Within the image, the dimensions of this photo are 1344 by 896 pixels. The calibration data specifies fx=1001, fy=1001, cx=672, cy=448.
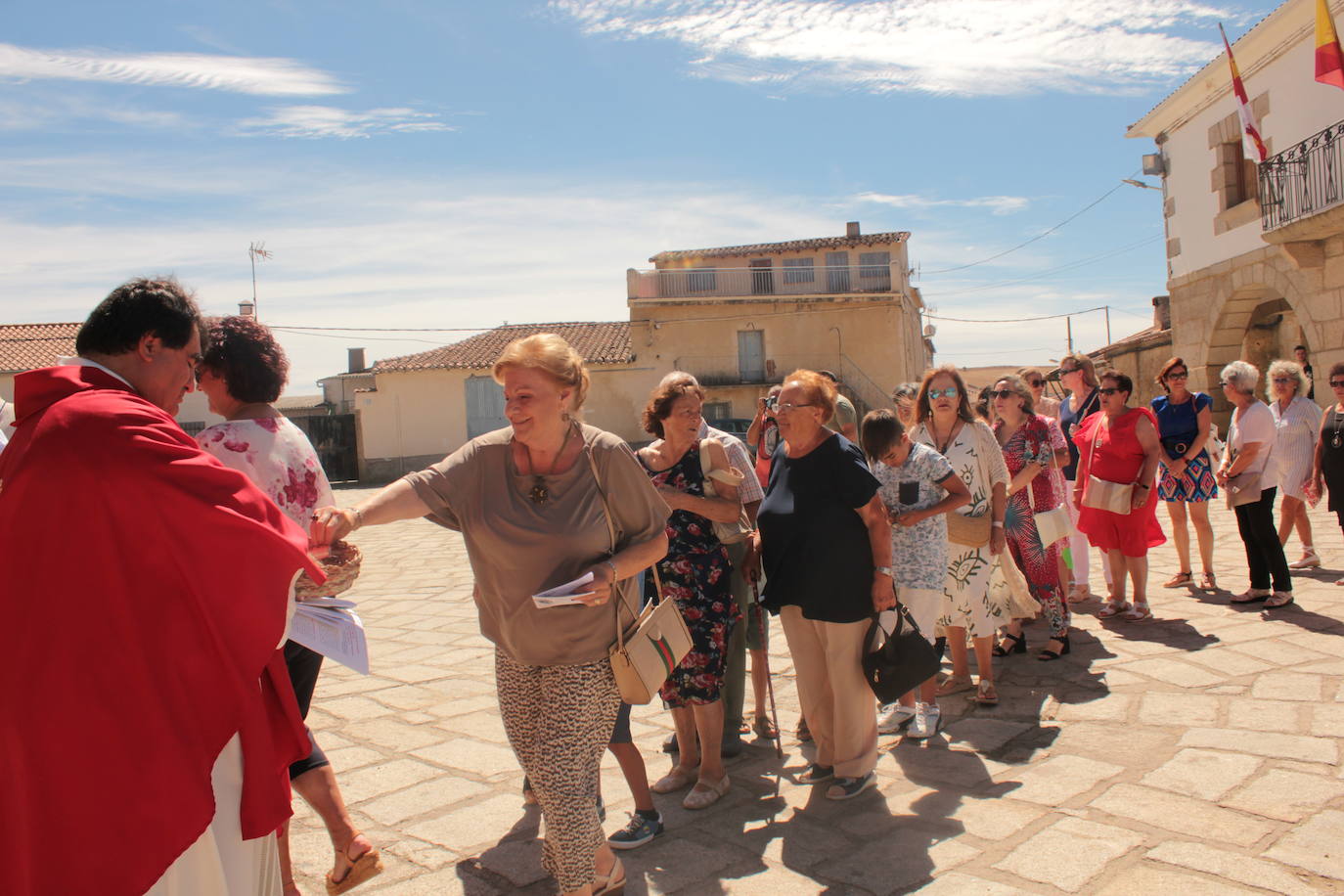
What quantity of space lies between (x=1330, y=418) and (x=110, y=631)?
828cm

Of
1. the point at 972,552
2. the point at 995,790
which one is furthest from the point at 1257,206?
the point at 995,790

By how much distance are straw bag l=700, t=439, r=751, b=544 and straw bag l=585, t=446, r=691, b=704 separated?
1.16m

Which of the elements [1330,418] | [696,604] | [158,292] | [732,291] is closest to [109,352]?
[158,292]

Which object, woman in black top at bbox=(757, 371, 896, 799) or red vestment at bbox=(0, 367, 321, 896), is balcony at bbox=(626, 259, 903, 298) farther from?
red vestment at bbox=(0, 367, 321, 896)

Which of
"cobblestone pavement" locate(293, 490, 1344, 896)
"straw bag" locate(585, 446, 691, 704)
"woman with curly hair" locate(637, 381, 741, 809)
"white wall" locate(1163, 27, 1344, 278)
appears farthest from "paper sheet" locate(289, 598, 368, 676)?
"white wall" locate(1163, 27, 1344, 278)

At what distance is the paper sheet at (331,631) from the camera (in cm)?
260

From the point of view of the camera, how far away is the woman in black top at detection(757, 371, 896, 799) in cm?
416

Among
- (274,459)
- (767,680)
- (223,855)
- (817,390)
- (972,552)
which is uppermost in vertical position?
(817,390)

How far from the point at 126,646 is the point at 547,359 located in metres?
1.46

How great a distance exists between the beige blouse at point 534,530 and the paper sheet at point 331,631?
0.47 metres

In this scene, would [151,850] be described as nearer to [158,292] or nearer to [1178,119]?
[158,292]

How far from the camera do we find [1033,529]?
6395 mm

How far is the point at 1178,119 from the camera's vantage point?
18.7 m

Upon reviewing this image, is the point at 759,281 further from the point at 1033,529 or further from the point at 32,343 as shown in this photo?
the point at 1033,529
